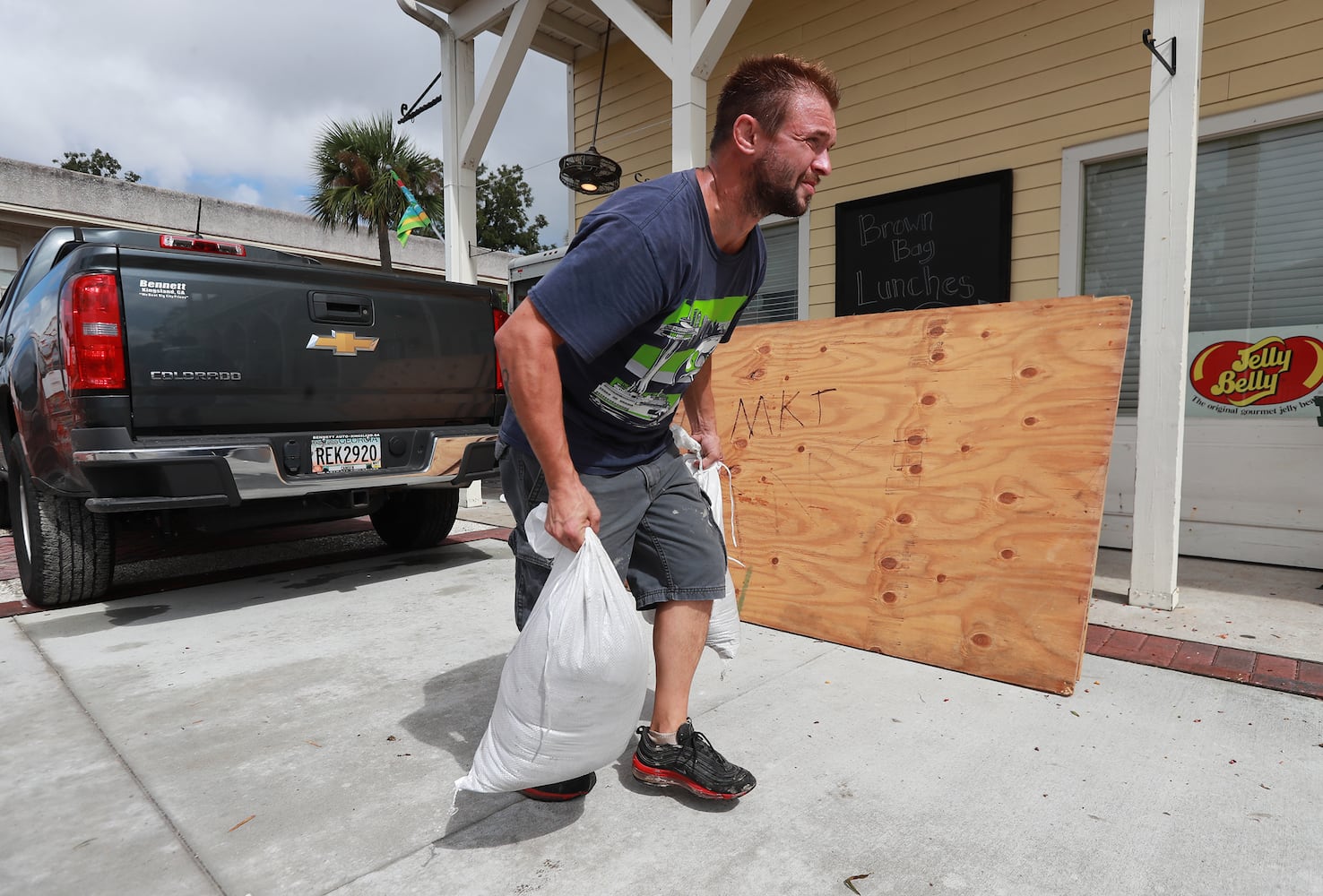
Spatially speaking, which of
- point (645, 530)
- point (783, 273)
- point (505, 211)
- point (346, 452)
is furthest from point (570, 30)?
point (505, 211)

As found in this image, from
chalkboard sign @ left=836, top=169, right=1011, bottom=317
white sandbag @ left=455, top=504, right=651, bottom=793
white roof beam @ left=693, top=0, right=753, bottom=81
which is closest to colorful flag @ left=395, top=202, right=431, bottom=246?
white roof beam @ left=693, top=0, right=753, bottom=81

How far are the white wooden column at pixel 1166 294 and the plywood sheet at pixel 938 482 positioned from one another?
0.77 meters

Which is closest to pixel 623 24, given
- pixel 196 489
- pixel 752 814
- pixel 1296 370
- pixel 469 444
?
pixel 469 444

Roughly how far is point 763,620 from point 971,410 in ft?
4.01

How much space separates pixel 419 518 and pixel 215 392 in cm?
181

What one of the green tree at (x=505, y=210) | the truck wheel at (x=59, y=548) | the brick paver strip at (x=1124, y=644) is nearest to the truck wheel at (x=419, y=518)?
the truck wheel at (x=59, y=548)

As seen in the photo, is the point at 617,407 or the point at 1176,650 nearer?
the point at 617,407

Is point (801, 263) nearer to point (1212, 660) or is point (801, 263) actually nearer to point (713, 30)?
point (713, 30)

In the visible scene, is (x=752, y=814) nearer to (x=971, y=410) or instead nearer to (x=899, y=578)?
(x=899, y=578)

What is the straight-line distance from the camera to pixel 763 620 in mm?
3229

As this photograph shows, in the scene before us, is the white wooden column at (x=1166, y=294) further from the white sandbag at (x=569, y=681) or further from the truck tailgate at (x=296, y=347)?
the truck tailgate at (x=296, y=347)

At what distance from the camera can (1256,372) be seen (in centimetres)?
420

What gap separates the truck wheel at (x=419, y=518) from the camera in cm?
475

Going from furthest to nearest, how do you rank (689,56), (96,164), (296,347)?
(96,164), (689,56), (296,347)
